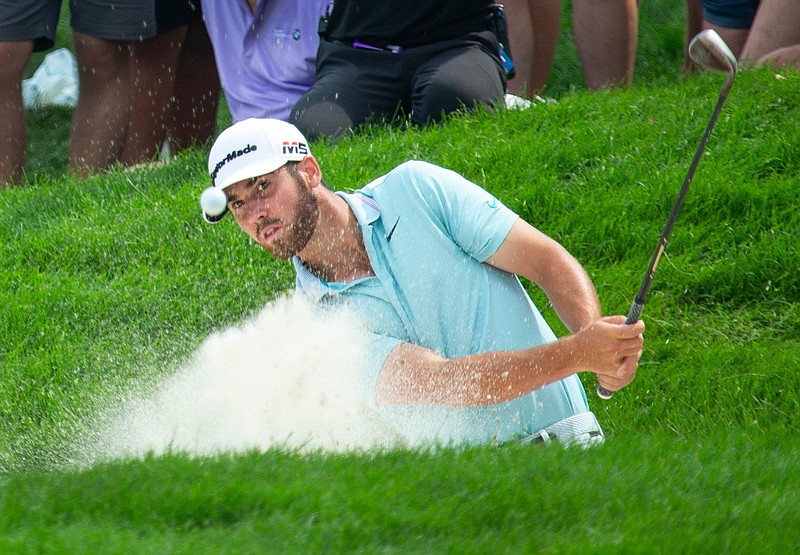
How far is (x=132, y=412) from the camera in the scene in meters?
4.86

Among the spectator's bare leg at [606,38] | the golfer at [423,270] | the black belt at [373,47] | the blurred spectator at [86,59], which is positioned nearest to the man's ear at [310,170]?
the golfer at [423,270]

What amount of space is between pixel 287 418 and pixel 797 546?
1751 mm

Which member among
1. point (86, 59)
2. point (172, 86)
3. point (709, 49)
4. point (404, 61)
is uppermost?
point (709, 49)

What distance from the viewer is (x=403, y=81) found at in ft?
20.7

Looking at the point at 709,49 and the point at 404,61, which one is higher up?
the point at 709,49

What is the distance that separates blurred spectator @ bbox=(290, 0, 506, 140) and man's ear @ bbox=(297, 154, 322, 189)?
217cm

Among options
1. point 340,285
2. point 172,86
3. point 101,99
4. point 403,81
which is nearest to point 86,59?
point 101,99

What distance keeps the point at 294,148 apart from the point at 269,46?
2.72m

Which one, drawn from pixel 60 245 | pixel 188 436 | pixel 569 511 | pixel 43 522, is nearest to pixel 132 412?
pixel 188 436

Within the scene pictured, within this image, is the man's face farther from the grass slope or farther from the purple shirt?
the purple shirt

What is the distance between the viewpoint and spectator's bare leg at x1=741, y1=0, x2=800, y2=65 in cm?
621

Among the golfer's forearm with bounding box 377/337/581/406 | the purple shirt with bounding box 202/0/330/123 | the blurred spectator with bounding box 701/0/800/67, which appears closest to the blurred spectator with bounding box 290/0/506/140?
the purple shirt with bounding box 202/0/330/123

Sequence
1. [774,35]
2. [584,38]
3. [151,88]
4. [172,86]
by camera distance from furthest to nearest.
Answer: [172,86], [151,88], [584,38], [774,35]

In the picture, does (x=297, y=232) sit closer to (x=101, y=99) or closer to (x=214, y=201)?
(x=214, y=201)
